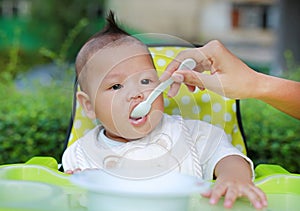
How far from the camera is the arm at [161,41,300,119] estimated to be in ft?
5.49

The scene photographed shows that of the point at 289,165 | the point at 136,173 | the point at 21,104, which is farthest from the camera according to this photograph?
the point at 21,104

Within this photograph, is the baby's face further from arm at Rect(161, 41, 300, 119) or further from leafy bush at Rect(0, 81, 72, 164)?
leafy bush at Rect(0, 81, 72, 164)

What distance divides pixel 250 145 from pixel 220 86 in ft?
5.37

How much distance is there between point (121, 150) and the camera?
1829 millimetres

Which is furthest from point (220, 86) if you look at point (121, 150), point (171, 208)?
point (171, 208)

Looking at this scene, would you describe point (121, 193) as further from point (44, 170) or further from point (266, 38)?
point (266, 38)

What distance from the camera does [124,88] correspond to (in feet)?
5.74

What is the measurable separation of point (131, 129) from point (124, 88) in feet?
0.38

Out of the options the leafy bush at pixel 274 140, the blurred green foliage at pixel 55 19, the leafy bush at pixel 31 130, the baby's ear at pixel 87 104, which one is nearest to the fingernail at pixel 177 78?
the baby's ear at pixel 87 104

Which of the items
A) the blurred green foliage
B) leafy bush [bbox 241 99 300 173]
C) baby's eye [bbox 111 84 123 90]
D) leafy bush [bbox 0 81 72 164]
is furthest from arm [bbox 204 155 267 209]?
the blurred green foliage

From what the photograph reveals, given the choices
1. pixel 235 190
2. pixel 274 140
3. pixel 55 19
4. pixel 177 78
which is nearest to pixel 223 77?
pixel 177 78

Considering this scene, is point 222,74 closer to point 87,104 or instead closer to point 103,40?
point 103,40

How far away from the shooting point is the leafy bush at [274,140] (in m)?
3.25

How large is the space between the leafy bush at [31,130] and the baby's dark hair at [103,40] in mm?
1390
